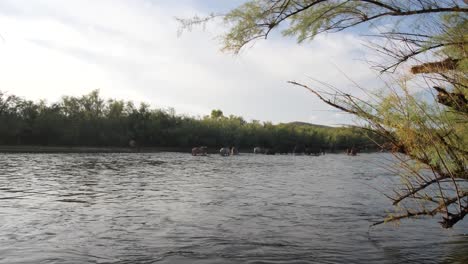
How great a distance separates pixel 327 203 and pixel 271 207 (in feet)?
9.39

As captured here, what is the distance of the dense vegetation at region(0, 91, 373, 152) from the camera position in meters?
82.1

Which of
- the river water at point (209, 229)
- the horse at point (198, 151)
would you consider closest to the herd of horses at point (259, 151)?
the horse at point (198, 151)

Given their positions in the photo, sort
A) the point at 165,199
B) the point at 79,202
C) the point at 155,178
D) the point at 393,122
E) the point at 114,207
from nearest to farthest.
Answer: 1. the point at 393,122
2. the point at 114,207
3. the point at 79,202
4. the point at 165,199
5. the point at 155,178

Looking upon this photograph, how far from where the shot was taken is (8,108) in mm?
82062

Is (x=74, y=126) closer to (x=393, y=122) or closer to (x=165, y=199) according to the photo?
(x=165, y=199)

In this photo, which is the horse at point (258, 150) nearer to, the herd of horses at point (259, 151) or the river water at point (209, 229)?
the herd of horses at point (259, 151)

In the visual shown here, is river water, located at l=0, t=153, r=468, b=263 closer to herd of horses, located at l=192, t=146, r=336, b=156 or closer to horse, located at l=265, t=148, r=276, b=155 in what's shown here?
herd of horses, located at l=192, t=146, r=336, b=156

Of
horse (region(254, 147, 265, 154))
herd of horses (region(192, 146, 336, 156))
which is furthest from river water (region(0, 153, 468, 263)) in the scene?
horse (region(254, 147, 265, 154))

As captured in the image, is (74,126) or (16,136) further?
(74,126)

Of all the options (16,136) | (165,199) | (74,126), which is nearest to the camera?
(165,199)

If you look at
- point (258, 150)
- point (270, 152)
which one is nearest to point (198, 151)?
point (270, 152)

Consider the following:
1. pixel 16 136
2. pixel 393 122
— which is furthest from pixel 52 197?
pixel 16 136

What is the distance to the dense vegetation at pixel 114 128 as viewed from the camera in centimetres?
8206

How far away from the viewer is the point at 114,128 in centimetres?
9662
